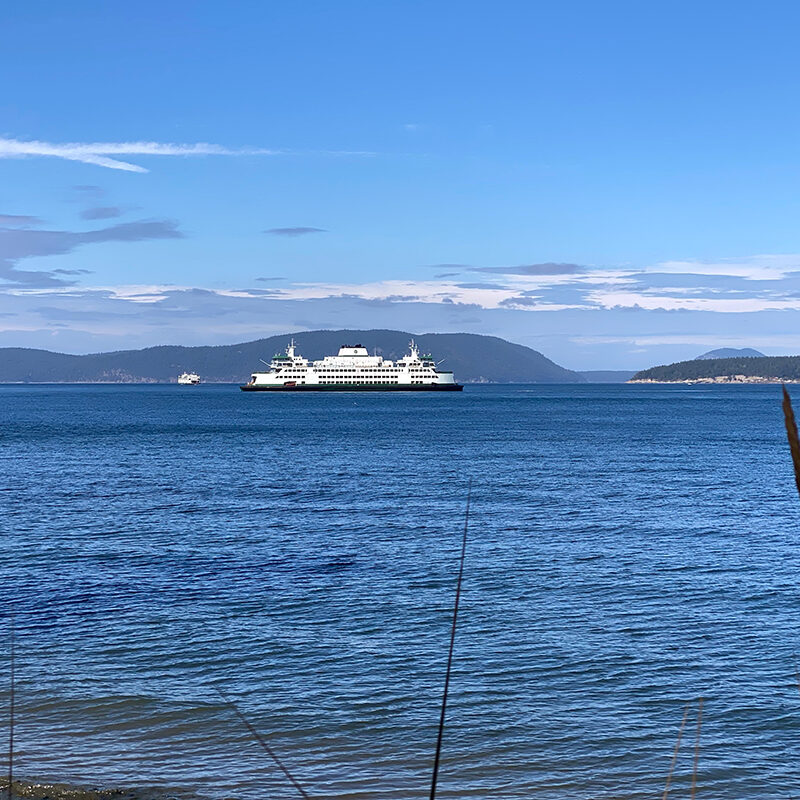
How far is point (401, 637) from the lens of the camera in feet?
46.5

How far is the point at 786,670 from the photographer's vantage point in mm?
12633

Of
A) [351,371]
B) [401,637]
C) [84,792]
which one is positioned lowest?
[401,637]

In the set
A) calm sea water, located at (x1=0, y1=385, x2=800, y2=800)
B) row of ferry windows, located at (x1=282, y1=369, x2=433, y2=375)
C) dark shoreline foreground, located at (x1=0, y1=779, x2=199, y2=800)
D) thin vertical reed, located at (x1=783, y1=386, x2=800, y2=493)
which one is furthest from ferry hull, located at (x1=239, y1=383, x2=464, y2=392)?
thin vertical reed, located at (x1=783, y1=386, x2=800, y2=493)

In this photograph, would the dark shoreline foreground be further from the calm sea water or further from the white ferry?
the white ferry

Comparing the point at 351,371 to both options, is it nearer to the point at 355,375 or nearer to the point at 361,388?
the point at 355,375

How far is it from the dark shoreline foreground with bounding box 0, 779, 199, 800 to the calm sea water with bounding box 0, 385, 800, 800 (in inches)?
3.1

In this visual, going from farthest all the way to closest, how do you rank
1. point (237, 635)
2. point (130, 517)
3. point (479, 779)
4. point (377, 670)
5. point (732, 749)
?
1. point (130, 517)
2. point (237, 635)
3. point (377, 670)
4. point (732, 749)
5. point (479, 779)

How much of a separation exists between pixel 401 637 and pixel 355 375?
15773cm

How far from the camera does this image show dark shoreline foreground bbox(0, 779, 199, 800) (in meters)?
8.30

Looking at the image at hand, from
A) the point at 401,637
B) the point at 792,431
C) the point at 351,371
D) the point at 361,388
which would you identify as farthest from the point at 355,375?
the point at 792,431

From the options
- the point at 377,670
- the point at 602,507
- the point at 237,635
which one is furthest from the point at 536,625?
the point at 602,507

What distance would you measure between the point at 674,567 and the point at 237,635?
30.9 feet

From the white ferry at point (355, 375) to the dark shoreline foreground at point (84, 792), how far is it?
16111 centimetres

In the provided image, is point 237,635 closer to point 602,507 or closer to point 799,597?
point 799,597
